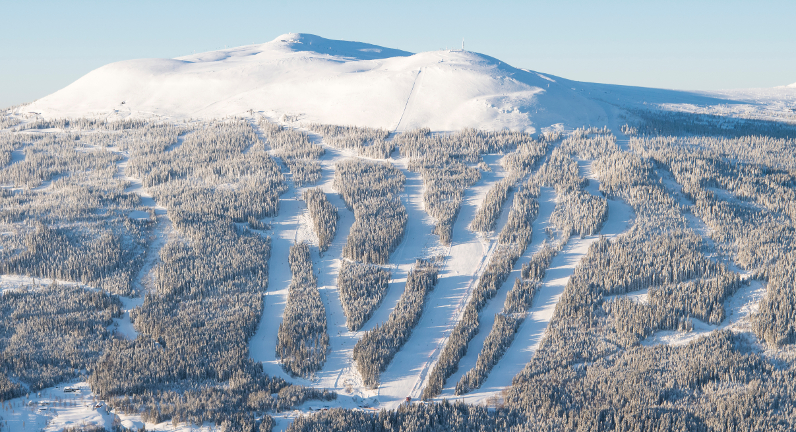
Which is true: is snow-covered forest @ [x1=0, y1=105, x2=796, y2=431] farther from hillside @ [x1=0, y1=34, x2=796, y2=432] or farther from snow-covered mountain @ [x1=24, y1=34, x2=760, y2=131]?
snow-covered mountain @ [x1=24, y1=34, x2=760, y2=131]

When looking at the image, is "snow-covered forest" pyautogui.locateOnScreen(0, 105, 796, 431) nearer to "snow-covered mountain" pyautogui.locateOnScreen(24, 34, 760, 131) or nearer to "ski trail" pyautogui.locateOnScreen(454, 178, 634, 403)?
"ski trail" pyautogui.locateOnScreen(454, 178, 634, 403)

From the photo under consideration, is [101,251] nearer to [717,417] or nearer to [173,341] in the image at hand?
[173,341]

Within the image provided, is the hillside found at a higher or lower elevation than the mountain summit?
lower

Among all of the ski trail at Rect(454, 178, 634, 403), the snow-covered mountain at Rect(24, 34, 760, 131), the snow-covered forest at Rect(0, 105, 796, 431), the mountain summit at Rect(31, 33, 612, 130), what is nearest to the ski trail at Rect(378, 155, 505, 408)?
the snow-covered forest at Rect(0, 105, 796, 431)

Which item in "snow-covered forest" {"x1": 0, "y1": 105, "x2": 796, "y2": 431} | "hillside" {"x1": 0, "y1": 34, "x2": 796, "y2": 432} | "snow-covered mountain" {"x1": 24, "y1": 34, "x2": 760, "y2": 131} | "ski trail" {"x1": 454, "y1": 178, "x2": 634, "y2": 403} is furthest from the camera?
"snow-covered mountain" {"x1": 24, "y1": 34, "x2": 760, "y2": 131}

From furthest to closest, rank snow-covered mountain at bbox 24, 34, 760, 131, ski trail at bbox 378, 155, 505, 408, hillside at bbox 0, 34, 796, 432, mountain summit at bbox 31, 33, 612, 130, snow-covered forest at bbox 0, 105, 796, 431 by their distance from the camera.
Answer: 1. mountain summit at bbox 31, 33, 612, 130
2. snow-covered mountain at bbox 24, 34, 760, 131
3. ski trail at bbox 378, 155, 505, 408
4. snow-covered forest at bbox 0, 105, 796, 431
5. hillside at bbox 0, 34, 796, 432

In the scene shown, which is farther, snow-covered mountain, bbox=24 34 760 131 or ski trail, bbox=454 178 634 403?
snow-covered mountain, bbox=24 34 760 131

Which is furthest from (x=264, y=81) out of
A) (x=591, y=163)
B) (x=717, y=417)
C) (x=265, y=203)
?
(x=717, y=417)

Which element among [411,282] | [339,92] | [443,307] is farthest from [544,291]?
[339,92]

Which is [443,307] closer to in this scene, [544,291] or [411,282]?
[411,282]
